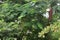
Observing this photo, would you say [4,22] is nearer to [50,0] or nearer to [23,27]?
[23,27]

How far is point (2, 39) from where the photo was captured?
3592 mm

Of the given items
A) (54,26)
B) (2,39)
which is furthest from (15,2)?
(54,26)

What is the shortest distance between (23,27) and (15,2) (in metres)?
0.58

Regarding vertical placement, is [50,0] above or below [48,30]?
above

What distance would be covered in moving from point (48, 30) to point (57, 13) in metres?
0.39

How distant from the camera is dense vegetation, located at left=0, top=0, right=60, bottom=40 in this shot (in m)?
3.44

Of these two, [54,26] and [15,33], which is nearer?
[54,26]

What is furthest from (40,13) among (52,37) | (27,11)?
(52,37)

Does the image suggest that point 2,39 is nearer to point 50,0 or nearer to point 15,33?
point 15,33

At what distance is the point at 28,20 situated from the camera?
3.61 metres

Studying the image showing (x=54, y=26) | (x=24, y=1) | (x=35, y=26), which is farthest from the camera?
(x=24, y=1)

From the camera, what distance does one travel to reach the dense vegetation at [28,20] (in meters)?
3.44

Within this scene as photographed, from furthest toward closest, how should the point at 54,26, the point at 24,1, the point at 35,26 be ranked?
the point at 24,1
the point at 35,26
the point at 54,26

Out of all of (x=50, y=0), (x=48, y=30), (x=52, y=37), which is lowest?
(x=52, y=37)
